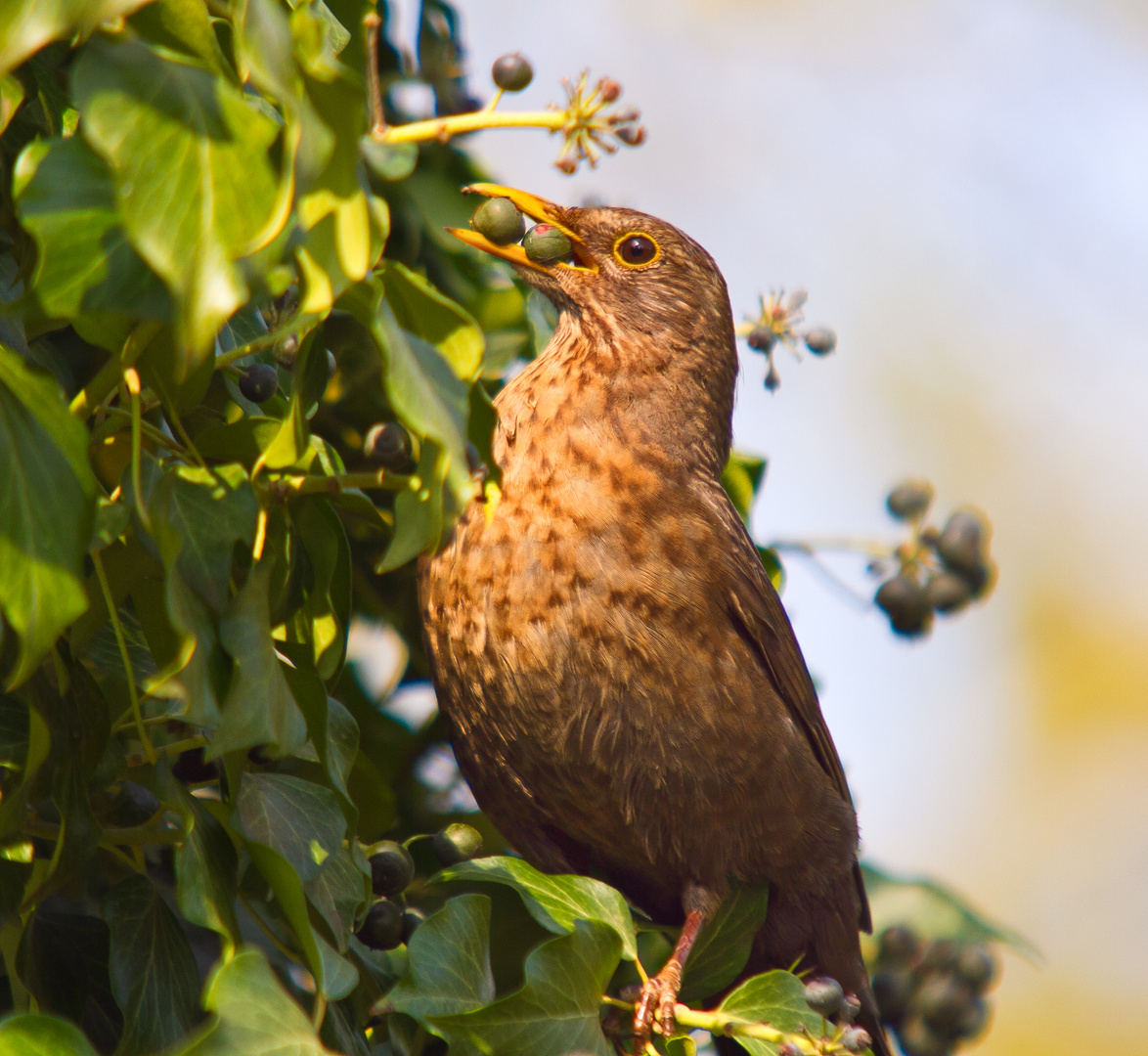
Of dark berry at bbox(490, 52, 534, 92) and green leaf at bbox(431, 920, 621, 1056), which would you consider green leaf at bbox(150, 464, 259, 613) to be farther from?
dark berry at bbox(490, 52, 534, 92)

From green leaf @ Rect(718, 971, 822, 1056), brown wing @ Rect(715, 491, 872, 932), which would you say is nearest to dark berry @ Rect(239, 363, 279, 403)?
green leaf @ Rect(718, 971, 822, 1056)

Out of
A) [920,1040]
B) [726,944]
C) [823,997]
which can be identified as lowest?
[920,1040]

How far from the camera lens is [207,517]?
4.19ft

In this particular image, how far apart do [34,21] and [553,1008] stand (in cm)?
124

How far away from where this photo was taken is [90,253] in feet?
3.51

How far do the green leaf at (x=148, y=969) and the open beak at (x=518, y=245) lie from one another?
4.62 ft

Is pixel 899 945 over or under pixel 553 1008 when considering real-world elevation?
under

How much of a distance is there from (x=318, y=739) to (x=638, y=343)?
1.65 metres

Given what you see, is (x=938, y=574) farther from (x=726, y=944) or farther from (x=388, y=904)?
(x=388, y=904)

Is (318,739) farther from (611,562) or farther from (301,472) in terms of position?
(611,562)

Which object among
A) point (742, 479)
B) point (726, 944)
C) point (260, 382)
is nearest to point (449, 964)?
point (260, 382)

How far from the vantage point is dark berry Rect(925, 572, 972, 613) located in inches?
110

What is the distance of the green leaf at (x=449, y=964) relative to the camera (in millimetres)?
1533

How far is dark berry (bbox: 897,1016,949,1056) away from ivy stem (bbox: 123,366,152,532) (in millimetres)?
2533
